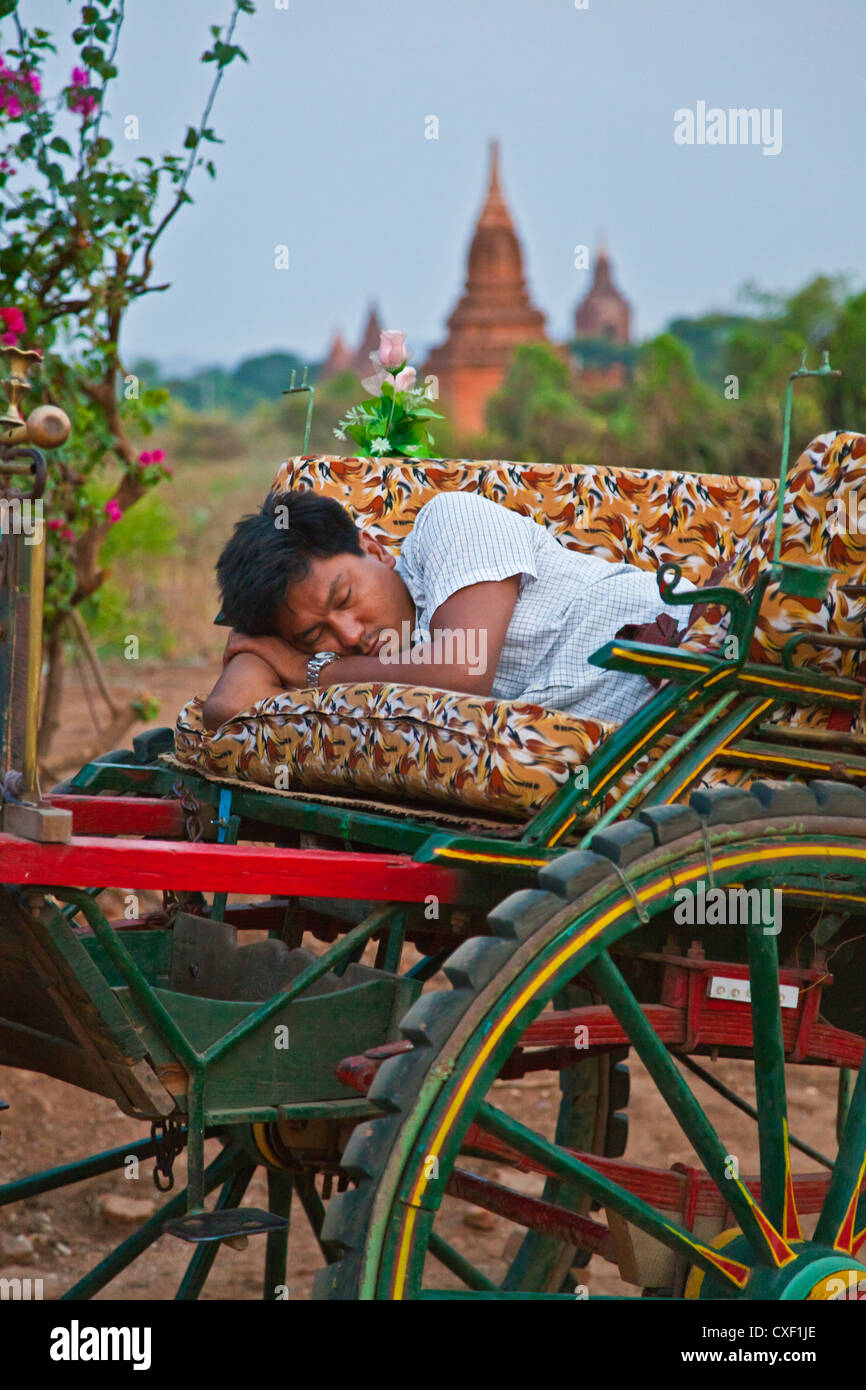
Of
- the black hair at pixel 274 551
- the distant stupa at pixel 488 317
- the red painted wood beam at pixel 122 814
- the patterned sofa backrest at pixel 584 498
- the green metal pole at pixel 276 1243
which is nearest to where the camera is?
the red painted wood beam at pixel 122 814

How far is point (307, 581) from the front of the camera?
290 cm

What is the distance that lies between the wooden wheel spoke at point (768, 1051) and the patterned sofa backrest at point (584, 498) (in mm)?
1192

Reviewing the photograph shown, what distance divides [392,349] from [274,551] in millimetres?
1178

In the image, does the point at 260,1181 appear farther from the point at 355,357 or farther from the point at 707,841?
the point at 355,357

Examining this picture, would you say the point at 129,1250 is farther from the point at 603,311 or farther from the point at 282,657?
the point at 603,311

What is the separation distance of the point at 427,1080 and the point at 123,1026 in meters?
0.47

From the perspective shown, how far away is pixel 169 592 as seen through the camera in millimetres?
13719

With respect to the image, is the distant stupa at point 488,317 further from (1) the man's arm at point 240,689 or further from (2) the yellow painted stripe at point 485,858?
(2) the yellow painted stripe at point 485,858

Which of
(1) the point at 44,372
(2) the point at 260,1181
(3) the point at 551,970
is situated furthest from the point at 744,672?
(1) the point at 44,372

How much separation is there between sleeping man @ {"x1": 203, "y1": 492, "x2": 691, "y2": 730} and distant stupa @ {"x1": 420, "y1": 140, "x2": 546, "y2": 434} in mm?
40491

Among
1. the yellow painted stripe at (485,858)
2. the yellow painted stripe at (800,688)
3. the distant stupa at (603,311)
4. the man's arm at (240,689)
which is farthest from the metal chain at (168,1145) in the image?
the distant stupa at (603,311)

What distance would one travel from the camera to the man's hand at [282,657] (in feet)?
9.83

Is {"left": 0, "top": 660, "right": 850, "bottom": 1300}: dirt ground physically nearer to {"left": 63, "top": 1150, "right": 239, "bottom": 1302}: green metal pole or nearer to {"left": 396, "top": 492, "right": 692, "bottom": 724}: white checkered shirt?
{"left": 63, "top": 1150, "right": 239, "bottom": 1302}: green metal pole

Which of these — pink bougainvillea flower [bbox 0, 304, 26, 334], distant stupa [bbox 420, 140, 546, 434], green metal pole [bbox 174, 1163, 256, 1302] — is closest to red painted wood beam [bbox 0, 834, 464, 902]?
green metal pole [bbox 174, 1163, 256, 1302]
